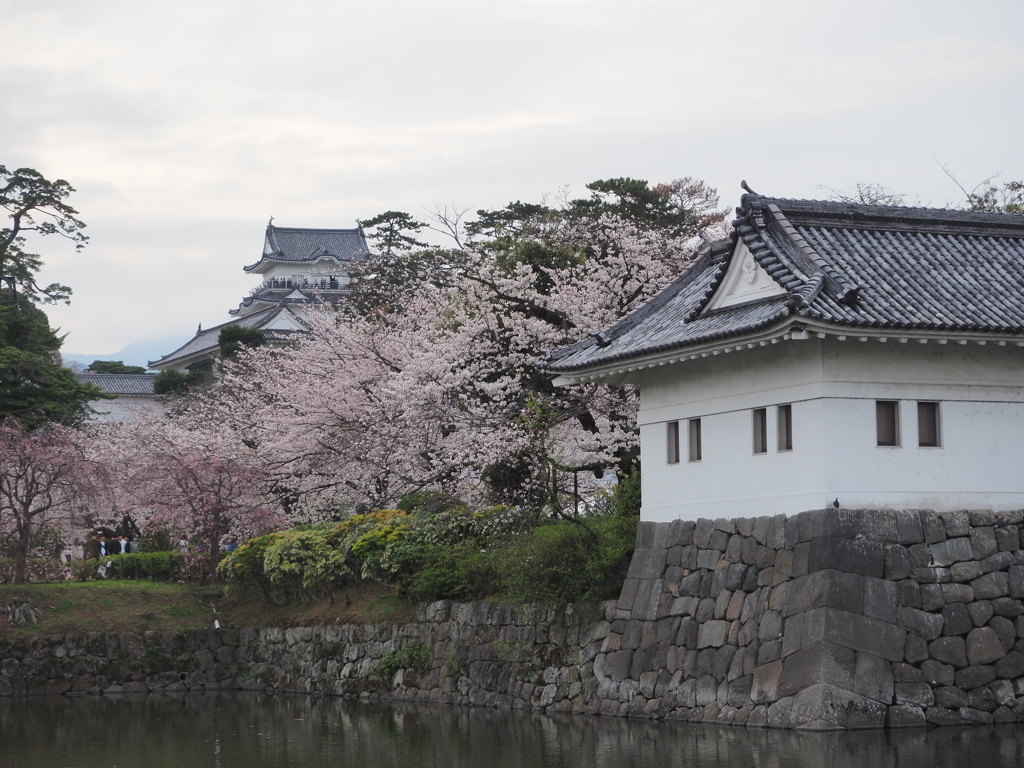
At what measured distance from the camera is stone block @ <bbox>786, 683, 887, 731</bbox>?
14664 millimetres

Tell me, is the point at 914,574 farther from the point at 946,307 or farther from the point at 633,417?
the point at 633,417

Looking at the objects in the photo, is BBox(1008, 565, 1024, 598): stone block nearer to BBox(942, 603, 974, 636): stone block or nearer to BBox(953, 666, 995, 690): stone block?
BBox(942, 603, 974, 636): stone block

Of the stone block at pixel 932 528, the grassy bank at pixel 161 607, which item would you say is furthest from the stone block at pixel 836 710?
the grassy bank at pixel 161 607

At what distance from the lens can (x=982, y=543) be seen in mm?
16016

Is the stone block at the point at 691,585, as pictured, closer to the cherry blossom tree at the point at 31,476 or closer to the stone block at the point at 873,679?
the stone block at the point at 873,679

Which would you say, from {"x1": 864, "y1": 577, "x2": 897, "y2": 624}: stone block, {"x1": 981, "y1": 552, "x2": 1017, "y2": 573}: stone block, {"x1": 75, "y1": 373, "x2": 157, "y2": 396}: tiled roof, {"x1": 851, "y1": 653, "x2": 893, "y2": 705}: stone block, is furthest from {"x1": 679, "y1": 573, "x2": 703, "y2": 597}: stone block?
{"x1": 75, "y1": 373, "x2": 157, "y2": 396}: tiled roof

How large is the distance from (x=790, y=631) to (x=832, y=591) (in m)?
0.78

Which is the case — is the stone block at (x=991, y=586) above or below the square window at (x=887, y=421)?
below

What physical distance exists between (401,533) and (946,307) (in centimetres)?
1138

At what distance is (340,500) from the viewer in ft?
99.5

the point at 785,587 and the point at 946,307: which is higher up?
the point at 946,307

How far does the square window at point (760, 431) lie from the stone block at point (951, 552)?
250 cm

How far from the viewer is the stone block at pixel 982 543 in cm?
1595

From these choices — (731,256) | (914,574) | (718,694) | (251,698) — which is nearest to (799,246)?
(731,256)
